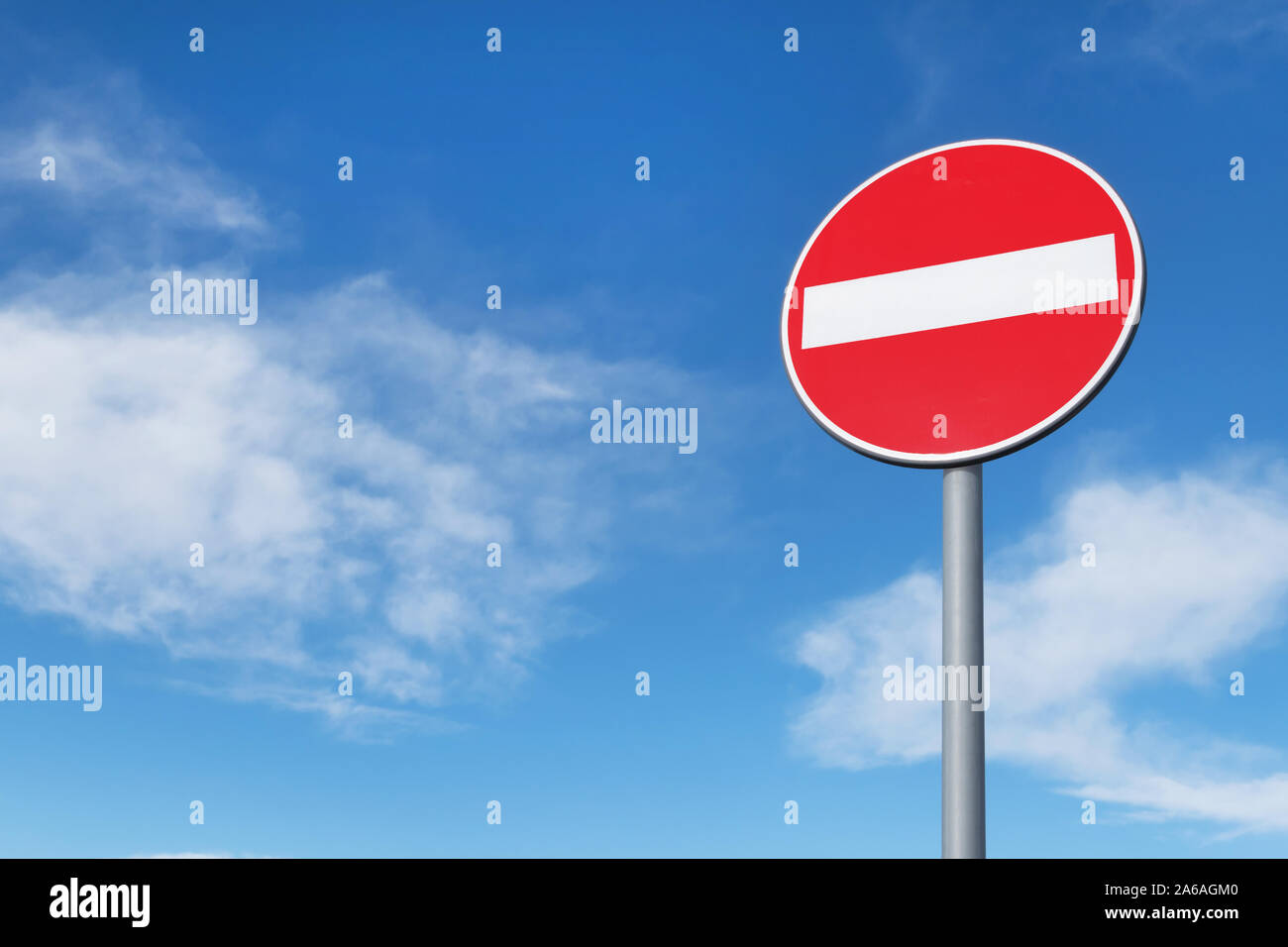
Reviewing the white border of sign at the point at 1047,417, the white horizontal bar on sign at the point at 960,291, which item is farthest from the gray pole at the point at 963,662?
the white horizontal bar on sign at the point at 960,291

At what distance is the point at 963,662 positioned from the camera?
1.95 m

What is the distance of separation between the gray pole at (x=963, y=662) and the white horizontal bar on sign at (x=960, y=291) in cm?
43

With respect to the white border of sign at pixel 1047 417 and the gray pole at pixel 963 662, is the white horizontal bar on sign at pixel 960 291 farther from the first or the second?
the gray pole at pixel 963 662

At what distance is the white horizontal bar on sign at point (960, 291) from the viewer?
2238 millimetres

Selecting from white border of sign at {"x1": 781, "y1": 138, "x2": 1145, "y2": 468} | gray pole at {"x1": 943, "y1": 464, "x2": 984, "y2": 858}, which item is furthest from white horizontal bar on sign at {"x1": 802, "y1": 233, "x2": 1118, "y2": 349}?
gray pole at {"x1": 943, "y1": 464, "x2": 984, "y2": 858}

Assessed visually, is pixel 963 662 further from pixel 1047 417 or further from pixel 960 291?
pixel 960 291

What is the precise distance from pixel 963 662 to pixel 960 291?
0.84 m

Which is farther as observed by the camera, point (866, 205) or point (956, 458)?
point (866, 205)

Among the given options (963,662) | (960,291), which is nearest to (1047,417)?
(960,291)
